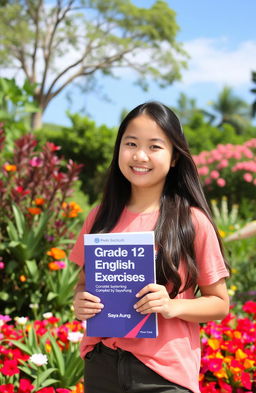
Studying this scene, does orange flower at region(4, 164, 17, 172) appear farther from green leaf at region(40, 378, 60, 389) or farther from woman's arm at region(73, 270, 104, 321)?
woman's arm at region(73, 270, 104, 321)

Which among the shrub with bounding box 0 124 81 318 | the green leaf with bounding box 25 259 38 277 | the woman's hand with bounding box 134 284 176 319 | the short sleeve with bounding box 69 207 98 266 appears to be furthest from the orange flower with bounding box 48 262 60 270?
the woman's hand with bounding box 134 284 176 319

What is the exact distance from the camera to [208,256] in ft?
5.41

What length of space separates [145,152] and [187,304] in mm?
491

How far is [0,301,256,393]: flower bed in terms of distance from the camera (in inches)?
101

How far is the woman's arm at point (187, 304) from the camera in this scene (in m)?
1.52

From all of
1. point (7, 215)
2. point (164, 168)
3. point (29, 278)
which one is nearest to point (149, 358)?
point (164, 168)

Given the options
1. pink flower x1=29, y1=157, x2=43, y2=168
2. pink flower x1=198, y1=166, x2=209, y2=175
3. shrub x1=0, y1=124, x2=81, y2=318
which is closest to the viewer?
shrub x1=0, y1=124, x2=81, y2=318

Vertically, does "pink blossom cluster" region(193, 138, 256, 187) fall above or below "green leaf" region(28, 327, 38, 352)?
above

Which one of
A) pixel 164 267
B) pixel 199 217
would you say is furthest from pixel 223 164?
pixel 164 267

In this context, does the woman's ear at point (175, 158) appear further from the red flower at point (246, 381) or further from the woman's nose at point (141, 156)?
the red flower at point (246, 381)

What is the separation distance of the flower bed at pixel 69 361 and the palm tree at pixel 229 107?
42.8 m

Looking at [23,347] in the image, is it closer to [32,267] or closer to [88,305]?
[32,267]

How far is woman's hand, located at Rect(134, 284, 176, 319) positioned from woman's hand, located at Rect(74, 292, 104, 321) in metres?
0.13

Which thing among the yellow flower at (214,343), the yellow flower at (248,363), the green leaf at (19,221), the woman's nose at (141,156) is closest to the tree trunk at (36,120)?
the green leaf at (19,221)
